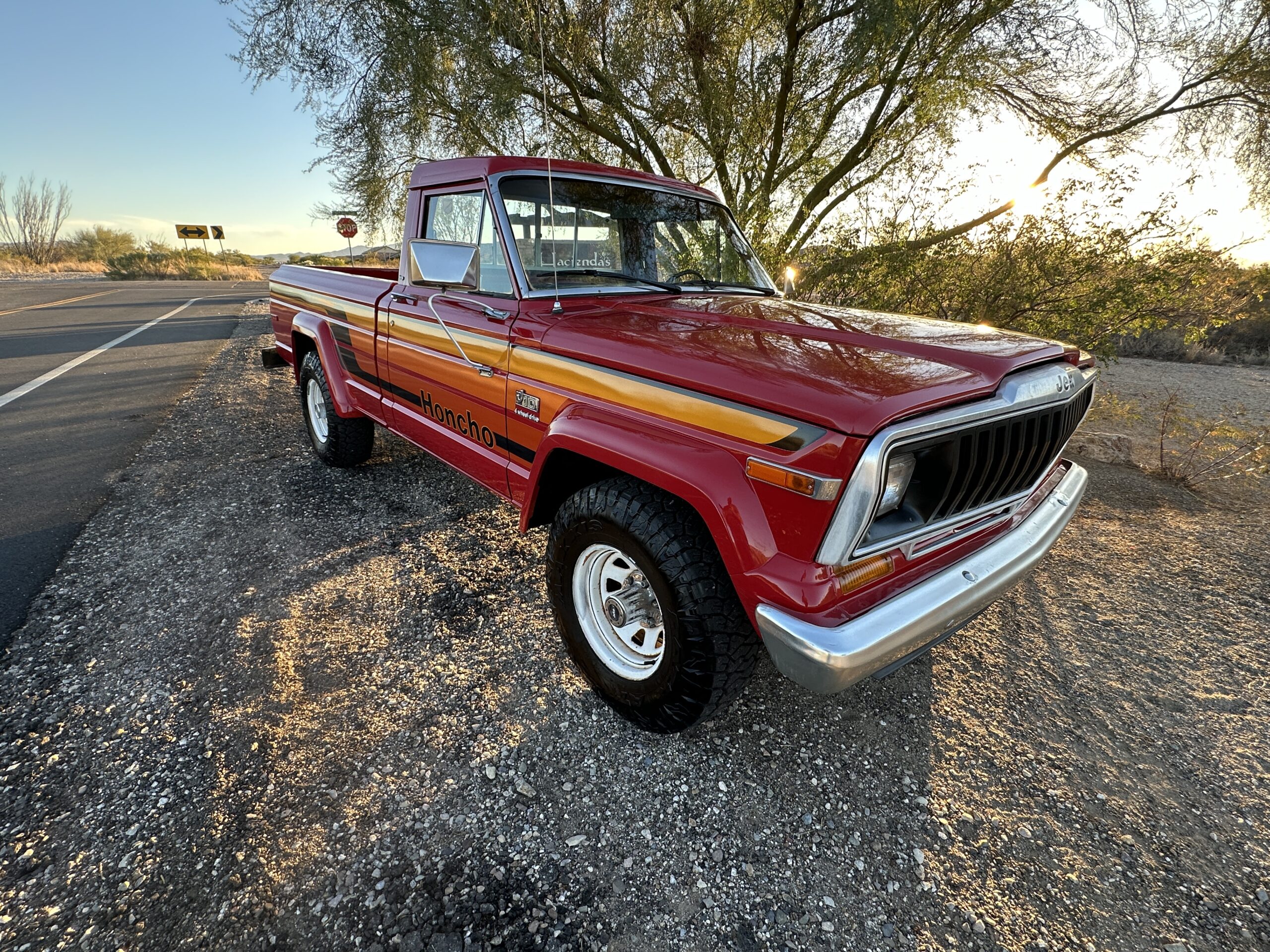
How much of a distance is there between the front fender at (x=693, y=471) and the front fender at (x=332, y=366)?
258 cm

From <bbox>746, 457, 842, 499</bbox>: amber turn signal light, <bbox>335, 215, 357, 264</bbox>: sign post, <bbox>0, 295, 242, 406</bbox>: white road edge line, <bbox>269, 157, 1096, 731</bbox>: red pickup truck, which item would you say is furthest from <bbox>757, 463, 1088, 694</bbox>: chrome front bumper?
<bbox>335, 215, 357, 264</bbox>: sign post

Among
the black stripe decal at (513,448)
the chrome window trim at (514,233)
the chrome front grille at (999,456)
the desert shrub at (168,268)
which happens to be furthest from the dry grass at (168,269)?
the chrome front grille at (999,456)

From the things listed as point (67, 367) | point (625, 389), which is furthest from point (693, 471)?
point (67, 367)

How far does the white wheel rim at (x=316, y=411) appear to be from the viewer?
445 centimetres

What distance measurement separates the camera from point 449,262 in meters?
2.59

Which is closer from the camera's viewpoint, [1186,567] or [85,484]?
[1186,567]

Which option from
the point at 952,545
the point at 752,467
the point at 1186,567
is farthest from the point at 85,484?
the point at 1186,567

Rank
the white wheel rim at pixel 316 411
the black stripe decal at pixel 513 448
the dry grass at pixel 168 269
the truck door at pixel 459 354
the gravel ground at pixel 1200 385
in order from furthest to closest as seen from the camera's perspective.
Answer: the dry grass at pixel 168 269 < the gravel ground at pixel 1200 385 < the white wheel rim at pixel 316 411 < the truck door at pixel 459 354 < the black stripe decal at pixel 513 448

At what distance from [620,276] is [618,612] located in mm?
1626

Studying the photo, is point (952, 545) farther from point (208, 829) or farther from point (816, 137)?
point (816, 137)

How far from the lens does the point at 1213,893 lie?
5.57 ft

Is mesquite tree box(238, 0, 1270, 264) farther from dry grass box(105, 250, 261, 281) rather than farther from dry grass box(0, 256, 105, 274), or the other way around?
dry grass box(0, 256, 105, 274)

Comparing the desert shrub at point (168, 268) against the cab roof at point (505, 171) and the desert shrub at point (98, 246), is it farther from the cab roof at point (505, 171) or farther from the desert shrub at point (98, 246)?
the cab roof at point (505, 171)

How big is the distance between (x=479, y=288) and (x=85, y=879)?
2.46m
